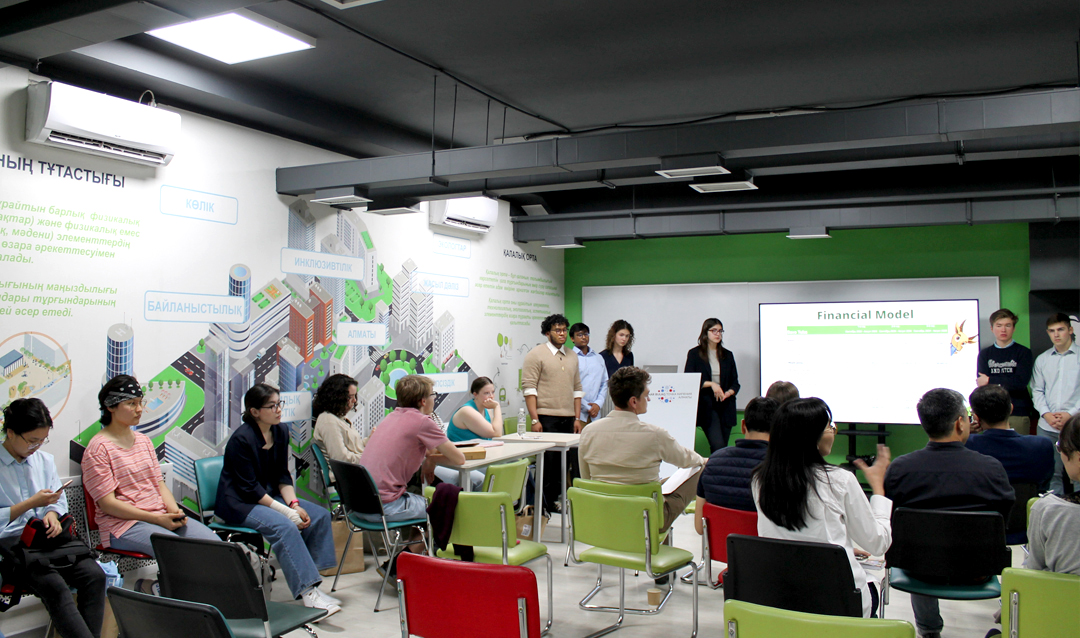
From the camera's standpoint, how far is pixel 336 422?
5.08m

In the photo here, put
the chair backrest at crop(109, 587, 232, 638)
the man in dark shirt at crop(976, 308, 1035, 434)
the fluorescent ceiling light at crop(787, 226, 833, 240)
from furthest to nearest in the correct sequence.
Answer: the fluorescent ceiling light at crop(787, 226, 833, 240) < the man in dark shirt at crop(976, 308, 1035, 434) < the chair backrest at crop(109, 587, 232, 638)

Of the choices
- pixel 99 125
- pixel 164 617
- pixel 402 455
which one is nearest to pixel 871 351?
pixel 402 455

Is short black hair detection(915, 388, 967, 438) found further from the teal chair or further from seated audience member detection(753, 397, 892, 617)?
the teal chair

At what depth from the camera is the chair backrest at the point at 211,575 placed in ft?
8.64

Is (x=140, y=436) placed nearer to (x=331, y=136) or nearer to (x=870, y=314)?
(x=331, y=136)

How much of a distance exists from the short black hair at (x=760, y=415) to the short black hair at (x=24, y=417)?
3.19 metres

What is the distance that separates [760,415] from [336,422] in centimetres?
281

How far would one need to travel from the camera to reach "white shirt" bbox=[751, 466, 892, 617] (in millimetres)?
2615

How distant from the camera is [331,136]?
18.4ft

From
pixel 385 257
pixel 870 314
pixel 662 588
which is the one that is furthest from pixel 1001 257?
pixel 385 257

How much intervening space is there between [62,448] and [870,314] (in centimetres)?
669

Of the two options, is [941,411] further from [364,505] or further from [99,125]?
[99,125]

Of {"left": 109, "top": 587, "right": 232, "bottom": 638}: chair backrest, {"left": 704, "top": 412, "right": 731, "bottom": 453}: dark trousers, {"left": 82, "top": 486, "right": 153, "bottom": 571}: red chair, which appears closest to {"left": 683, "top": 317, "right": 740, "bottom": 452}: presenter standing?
{"left": 704, "top": 412, "right": 731, "bottom": 453}: dark trousers

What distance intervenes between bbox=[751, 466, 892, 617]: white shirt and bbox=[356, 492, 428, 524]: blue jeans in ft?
7.73
